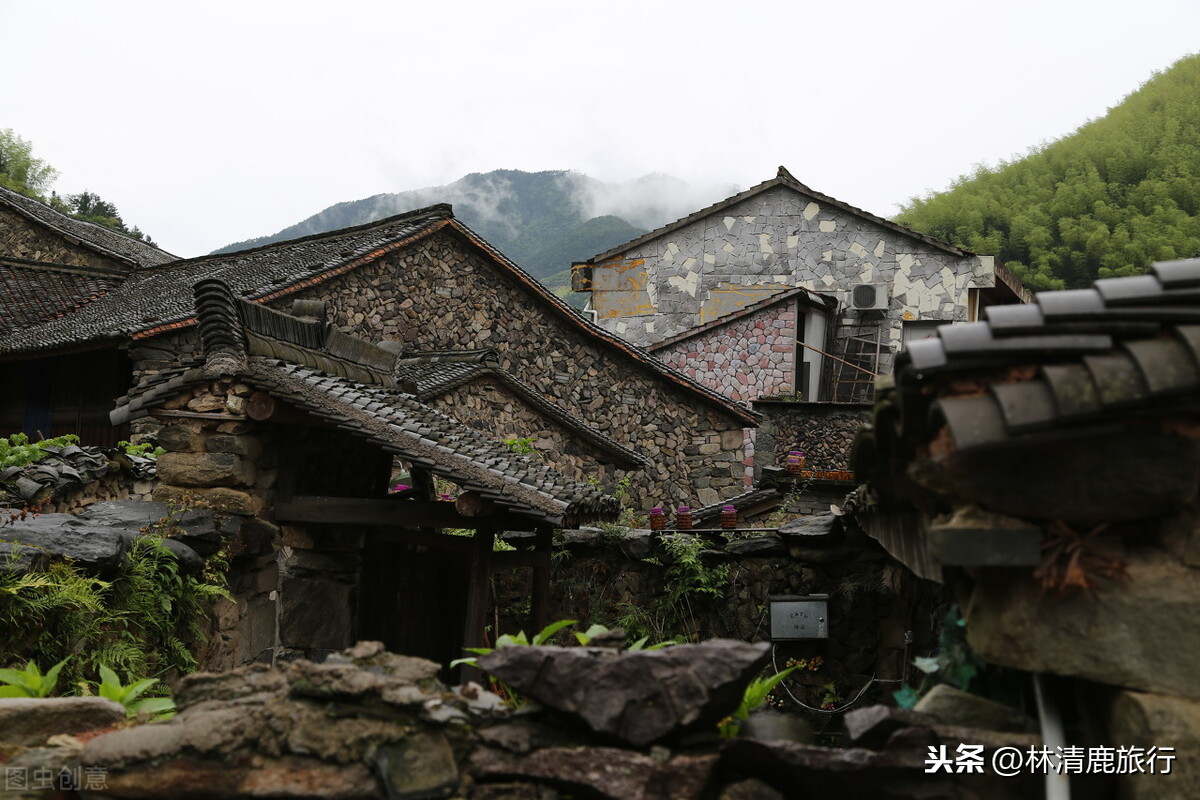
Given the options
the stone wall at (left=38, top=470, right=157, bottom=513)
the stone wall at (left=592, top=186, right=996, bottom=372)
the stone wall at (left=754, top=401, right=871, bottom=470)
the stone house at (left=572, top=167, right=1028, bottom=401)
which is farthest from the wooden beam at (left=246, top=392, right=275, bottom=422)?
the stone wall at (left=592, top=186, right=996, bottom=372)

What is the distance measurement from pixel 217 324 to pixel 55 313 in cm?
1441

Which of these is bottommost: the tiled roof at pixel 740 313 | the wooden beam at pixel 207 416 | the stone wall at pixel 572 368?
the wooden beam at pixel 207 416

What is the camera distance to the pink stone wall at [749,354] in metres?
18.3

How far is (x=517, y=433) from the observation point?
14.2 metres

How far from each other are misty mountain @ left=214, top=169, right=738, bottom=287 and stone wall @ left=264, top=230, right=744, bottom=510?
48.2m

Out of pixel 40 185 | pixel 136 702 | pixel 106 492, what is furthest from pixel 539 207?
pixel 136 702

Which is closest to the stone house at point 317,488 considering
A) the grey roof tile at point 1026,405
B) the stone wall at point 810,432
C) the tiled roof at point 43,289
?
the grey roof tile at point 1026,405

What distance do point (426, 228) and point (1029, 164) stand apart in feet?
114

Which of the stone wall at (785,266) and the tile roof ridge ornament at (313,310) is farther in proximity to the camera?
the stone wall at (785,266)

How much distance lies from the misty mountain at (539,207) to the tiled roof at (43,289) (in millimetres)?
45041

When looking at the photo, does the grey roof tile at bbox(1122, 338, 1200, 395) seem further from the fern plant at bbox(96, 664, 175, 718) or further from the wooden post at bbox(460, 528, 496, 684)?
the wooden post at bbox(460, 528, 496, 684)

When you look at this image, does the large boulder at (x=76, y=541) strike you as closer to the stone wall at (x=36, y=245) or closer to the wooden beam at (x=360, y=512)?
the wooden beam at (x=360, y=512)

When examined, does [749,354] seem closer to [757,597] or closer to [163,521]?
[757,597]

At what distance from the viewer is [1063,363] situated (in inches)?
93.4
